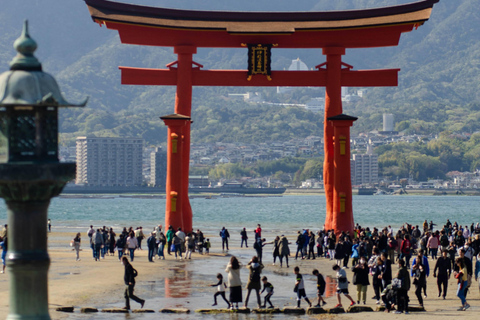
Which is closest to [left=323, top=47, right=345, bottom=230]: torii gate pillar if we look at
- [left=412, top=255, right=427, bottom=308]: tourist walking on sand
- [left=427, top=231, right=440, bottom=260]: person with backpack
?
[left=427, top=231, right=440, bottom=260]: person with backpack

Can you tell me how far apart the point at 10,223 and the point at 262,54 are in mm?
30657

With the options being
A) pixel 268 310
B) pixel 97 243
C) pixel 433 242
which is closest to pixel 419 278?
→ pixel 268 310

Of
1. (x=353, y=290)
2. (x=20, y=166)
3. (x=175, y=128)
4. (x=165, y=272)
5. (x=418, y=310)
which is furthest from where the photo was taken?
(x=175, y=128)

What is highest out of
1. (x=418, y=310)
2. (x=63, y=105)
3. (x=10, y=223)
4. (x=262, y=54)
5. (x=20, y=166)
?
(x=262, y=54)

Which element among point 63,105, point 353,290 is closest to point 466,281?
point 353,290

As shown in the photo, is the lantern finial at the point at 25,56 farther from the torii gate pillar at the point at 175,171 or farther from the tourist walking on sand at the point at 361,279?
the torii gate pillar at the point at 175,171

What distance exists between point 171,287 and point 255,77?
54.6 feet

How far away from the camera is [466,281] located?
21.4m

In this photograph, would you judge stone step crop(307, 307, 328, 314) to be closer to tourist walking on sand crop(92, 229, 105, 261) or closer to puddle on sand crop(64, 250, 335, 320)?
puddle on sand crop(64, 250, 335, 320)

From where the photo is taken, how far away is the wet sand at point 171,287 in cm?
2078

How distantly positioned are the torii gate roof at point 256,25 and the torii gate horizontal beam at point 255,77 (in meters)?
1.44

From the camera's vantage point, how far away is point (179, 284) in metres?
26.6

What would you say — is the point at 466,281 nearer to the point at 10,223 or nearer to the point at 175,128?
the point at 10,223

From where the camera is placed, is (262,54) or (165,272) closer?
(165,272)
